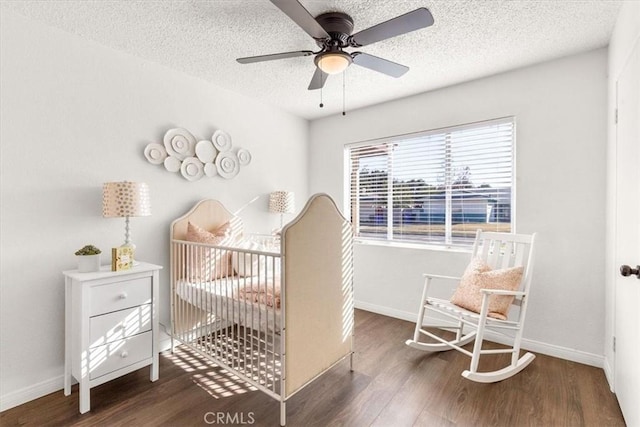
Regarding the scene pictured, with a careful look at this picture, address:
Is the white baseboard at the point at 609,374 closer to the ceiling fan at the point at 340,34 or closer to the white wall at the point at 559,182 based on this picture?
the white wall at the point at 559,182

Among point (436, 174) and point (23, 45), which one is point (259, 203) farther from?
point (23, 45)

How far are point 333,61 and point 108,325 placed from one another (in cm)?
216

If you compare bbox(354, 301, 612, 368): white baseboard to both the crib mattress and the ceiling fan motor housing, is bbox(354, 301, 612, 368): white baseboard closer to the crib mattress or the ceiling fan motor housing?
the crib mattress

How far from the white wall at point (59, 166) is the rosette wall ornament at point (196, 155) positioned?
75 mm

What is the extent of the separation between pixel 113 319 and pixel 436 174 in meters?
3.02

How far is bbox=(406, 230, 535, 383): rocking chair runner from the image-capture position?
2080mm

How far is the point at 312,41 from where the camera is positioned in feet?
7.23

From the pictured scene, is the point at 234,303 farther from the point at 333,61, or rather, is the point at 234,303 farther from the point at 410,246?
the point at 410,246

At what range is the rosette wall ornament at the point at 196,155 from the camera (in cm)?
259

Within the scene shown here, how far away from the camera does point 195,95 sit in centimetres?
281

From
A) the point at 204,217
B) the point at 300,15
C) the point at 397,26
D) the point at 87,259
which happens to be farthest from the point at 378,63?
the point at 87,259

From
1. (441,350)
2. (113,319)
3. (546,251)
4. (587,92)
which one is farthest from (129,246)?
(587,92)

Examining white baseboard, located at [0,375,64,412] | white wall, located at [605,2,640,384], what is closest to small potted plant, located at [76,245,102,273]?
white baseboard, located at [0,375,64,412]

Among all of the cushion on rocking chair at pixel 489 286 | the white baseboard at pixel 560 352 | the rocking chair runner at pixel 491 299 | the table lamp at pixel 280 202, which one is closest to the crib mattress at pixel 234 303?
the table lamp at pixel 280 202
